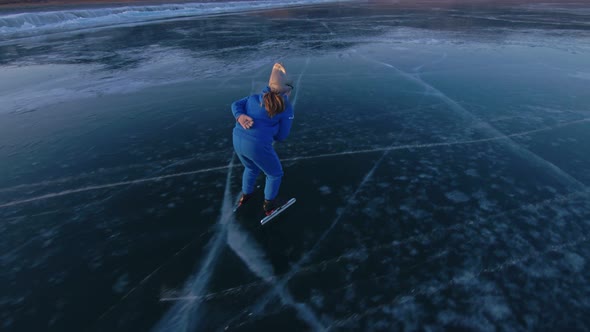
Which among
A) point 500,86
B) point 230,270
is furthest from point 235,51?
point 230,270

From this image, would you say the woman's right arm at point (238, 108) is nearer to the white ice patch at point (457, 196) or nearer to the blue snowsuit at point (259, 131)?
the blue snowsuit at point (259, 131)

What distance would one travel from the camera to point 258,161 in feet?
9.56

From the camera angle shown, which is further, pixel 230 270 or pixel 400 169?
pixel 400 169

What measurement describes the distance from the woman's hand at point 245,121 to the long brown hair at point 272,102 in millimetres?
187

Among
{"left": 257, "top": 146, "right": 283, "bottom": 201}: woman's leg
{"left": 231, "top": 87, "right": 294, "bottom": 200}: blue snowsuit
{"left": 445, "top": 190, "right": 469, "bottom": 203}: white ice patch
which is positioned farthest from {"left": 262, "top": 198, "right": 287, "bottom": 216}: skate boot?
{"left": 445, "top": 190, "right": 469, "bottom": 203}: white ice patch

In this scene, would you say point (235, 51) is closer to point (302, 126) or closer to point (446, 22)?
point (302, 126)

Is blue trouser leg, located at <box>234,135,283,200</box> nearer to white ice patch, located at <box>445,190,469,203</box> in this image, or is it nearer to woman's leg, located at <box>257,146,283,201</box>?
woman's leg, located at <box>257,146,283,201</box>

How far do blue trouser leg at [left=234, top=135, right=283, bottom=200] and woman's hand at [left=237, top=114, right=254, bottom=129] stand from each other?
185mm

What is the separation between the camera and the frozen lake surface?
2332 millimetres

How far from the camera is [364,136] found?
5.05 metres

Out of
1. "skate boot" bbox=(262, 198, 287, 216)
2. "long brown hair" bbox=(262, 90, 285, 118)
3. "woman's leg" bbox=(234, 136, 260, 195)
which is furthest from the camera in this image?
"skate boot" bbox=(262, 198, 287, 216)

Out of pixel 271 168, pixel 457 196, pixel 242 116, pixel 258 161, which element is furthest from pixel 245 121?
pixel 457 196

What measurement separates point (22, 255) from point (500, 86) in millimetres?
9171

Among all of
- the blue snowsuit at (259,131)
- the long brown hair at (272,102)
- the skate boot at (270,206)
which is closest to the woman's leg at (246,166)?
the blue snowsuit at (259,131)
